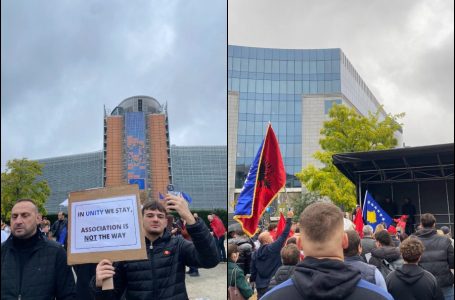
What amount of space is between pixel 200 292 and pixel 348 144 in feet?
54.3

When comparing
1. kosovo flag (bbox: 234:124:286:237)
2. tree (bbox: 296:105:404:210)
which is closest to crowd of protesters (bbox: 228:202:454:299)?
kosovo flag (bbox: 234:124:286:237)

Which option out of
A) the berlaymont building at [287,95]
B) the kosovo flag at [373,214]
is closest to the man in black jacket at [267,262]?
the kosovo flag at [373,214]

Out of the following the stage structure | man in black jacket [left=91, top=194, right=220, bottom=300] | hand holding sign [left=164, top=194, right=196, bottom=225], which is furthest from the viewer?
the stage structure

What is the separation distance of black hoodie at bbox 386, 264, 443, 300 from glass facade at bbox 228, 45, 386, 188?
175 ft

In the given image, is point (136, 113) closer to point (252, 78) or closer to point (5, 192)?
point (252, 78)

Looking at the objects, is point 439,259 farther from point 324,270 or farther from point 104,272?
point 324,270

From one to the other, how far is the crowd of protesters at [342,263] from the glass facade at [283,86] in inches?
1988

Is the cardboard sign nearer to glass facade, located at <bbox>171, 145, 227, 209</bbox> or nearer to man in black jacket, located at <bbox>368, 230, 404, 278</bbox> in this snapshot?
man in black jacket, located at <bbox>368, 230, 404, 278</bbox>

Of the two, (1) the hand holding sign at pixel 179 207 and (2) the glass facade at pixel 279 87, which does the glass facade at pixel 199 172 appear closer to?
(2) the glass facade at pixel 279 87

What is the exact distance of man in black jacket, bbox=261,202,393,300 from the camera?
1.83 metres

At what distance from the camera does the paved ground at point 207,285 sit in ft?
29.5

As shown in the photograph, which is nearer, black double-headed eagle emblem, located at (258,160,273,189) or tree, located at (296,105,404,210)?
black double-headed eagle emblem, located at (258,160,273,189)

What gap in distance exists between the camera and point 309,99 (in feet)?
200

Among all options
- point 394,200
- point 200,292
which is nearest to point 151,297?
point 200,292
